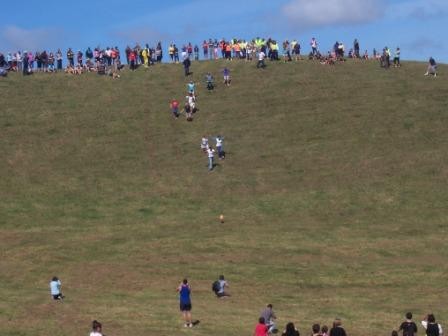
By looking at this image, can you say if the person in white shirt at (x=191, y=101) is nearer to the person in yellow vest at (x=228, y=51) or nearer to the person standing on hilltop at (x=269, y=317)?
the person in yellow vest at (x=228, y=51)

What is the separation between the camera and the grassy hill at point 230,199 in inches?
1618

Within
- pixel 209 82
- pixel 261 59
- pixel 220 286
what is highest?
pixel 261 59

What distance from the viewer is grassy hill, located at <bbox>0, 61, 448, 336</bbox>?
41.1m

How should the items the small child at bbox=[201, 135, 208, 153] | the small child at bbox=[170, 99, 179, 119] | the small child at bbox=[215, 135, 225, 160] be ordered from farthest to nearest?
the small child at bbox=[170, 99, 179, 119]
the small child at bbox=[201, 135, 208, 153]
the small child at bbox=[215, 135, 225, 160]

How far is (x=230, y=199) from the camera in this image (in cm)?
6134

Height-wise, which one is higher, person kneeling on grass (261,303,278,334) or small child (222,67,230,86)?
small child (222,67,230,86)

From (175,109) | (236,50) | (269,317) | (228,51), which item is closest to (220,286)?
(269,317)

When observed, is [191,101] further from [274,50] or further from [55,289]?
[55,289]

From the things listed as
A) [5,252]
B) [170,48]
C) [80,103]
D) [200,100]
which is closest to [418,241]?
[5,252]

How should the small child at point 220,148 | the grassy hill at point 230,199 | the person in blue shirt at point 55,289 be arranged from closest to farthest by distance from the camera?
the person in blue shirt at point 55,289, the grassy hill at point 230,199, the small child at point 220,148

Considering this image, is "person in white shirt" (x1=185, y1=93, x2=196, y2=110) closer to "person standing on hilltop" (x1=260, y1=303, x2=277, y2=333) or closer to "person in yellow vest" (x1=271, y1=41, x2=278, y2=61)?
"person in yellow vest" (x1=271, y1=41, x2=278, y2=61)

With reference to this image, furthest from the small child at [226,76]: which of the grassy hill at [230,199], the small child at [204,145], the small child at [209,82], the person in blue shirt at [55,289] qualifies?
the person in blue shirt at [55,289]

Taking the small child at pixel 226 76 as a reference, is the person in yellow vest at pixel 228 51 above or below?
above

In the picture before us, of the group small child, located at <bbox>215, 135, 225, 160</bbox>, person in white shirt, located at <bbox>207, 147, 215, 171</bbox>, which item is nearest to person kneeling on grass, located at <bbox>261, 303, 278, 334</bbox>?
person in white shirt, located at <bbox>207, 147, 215, 171</bbox>
